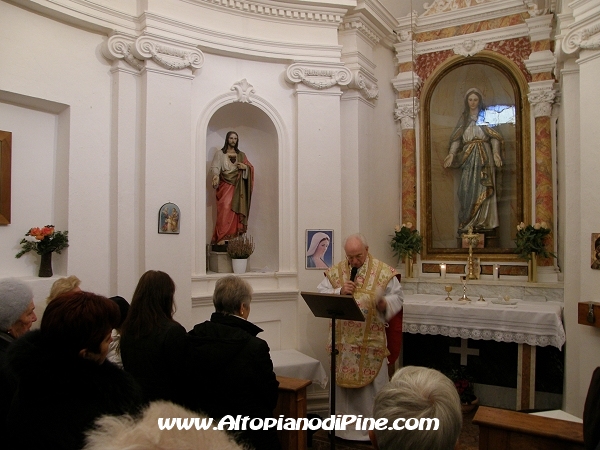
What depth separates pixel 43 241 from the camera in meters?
5.11

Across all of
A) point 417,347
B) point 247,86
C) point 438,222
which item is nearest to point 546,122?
point 438,222

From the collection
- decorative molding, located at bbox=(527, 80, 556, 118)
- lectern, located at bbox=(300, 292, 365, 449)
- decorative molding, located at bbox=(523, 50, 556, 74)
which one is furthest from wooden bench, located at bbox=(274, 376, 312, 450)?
decorative molding, located at bbox=(523, 50, 556, 74)

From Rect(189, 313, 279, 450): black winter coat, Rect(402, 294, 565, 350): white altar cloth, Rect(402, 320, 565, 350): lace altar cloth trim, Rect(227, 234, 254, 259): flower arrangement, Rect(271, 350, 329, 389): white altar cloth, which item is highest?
Rect(227, 234, 254, 259): flower arrangement

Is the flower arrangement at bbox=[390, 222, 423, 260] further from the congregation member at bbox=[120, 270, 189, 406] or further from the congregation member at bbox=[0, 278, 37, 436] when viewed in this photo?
the congregation member at bbox=[0, 278, 37, 436]

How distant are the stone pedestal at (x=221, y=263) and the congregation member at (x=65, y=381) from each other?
4693 millimetres

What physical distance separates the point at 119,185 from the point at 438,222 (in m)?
4.79

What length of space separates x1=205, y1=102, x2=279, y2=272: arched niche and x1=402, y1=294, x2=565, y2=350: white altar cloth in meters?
2.03

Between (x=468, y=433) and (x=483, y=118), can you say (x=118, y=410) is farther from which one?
(x=483, y=118)

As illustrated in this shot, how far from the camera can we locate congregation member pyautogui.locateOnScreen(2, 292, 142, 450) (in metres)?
1.69

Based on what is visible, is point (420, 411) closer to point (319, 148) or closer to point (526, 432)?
point (526, 432)

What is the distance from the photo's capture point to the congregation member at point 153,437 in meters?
1.03

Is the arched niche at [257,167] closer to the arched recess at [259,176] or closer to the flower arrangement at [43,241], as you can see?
the arched recess at [259,176]

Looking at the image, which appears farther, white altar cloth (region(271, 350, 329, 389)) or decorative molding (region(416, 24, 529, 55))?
decorative molding (region(416, 24, 529, 55))

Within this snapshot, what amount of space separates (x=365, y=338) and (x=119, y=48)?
4.08 metres
